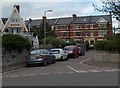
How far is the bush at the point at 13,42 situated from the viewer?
91.7 ft

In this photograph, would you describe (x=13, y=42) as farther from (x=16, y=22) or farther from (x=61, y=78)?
(x=16, y=22)

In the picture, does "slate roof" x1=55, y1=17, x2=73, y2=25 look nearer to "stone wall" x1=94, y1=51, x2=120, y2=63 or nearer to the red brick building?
the red brick building

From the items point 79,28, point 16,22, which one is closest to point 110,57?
point 16,22

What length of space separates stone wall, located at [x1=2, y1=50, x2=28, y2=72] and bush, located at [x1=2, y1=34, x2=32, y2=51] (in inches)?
19.1

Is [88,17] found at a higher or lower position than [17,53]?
higher

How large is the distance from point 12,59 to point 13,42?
154 cm

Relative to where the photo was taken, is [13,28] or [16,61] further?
[13,28]

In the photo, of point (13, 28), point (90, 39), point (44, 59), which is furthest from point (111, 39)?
point (90, 39)

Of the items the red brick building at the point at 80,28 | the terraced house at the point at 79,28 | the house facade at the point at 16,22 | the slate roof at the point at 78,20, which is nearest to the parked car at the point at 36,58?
the house facade at the point at 16,22

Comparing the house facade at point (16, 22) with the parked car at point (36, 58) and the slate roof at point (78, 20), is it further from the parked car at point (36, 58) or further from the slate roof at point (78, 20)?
the parked car at point (36, 58)

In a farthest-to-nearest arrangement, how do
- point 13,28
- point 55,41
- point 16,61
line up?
point 13,28, point 55,41, point 16,61

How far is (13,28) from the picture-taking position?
84312mm

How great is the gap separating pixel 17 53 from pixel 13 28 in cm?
5480

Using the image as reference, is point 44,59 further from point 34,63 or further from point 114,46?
point 114,46
